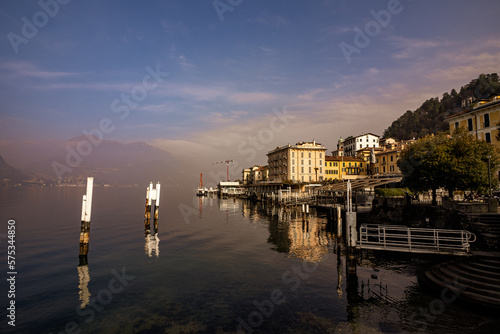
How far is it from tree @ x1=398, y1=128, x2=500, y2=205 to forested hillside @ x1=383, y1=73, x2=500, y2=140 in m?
108

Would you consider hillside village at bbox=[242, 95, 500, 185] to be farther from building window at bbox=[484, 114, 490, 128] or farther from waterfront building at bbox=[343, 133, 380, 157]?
building window at bbox=[484, 114, 490, 128]

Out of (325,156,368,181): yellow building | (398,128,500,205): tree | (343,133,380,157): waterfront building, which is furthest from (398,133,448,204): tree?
(343,133,380,157): waterfront building

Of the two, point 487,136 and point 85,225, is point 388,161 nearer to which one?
point 487,136

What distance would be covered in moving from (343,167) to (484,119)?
61.2 m

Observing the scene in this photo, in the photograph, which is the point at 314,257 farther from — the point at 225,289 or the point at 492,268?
the point at 492,268

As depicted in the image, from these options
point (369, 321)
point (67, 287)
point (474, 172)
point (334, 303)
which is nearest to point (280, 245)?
point (334, 303)

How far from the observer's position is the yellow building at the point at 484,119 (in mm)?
43625

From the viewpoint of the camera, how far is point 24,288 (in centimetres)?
1677

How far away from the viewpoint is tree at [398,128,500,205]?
27.0 metres

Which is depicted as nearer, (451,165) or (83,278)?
(83,278)
